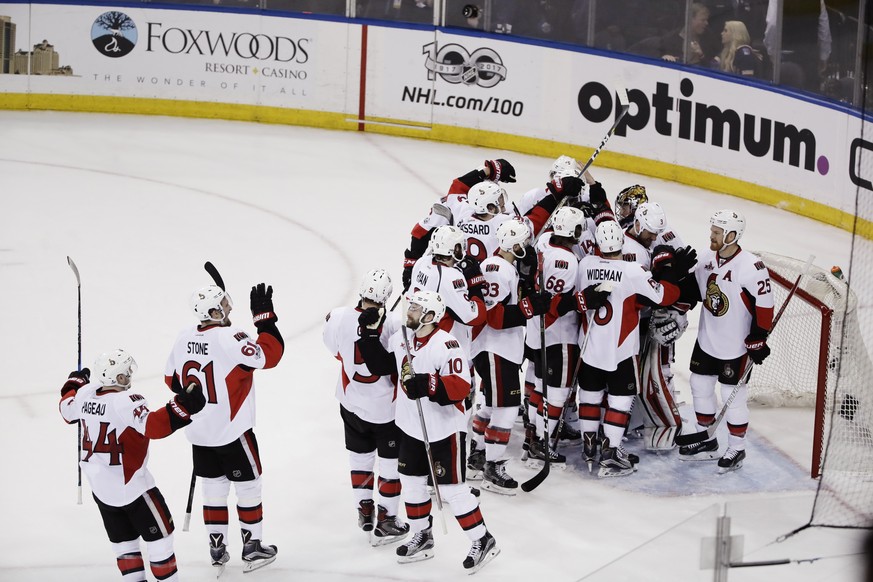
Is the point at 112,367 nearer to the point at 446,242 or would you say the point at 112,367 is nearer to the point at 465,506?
the point at 465,506

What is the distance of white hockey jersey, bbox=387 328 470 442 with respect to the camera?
5.63 meters

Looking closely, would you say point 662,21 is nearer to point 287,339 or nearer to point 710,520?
point 287,339

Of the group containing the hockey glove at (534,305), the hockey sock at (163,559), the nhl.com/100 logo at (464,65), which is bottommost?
the hockey sock at (163,559)

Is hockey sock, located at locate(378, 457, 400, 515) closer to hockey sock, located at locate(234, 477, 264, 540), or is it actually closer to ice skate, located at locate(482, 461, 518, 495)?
hockey sock, located at locate(234, 477, 264, 540)

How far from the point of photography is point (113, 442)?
17.4 feet

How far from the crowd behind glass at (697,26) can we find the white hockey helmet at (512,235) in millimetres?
4994

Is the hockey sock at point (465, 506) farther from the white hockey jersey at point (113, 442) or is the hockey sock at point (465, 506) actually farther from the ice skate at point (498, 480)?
the white hockey jersey at point (113, 442)

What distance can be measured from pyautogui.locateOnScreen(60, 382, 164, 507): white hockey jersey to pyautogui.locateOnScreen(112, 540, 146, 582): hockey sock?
210 mm

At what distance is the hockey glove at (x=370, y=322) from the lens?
581 centimetres

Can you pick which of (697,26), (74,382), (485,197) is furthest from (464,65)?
(74,382)

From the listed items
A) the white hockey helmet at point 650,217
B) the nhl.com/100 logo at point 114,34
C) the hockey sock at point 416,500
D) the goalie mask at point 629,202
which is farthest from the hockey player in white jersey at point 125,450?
the nhl.com/100 logo at point 114,34

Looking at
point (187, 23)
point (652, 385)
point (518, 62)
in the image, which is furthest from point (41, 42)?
point (652, 385)

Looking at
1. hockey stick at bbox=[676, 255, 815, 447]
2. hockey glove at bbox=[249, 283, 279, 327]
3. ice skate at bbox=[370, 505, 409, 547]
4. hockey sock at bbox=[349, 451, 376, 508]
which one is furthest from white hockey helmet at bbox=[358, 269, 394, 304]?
hockey stick at bbox=[676, 255, 815, 447]

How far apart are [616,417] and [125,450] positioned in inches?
103
